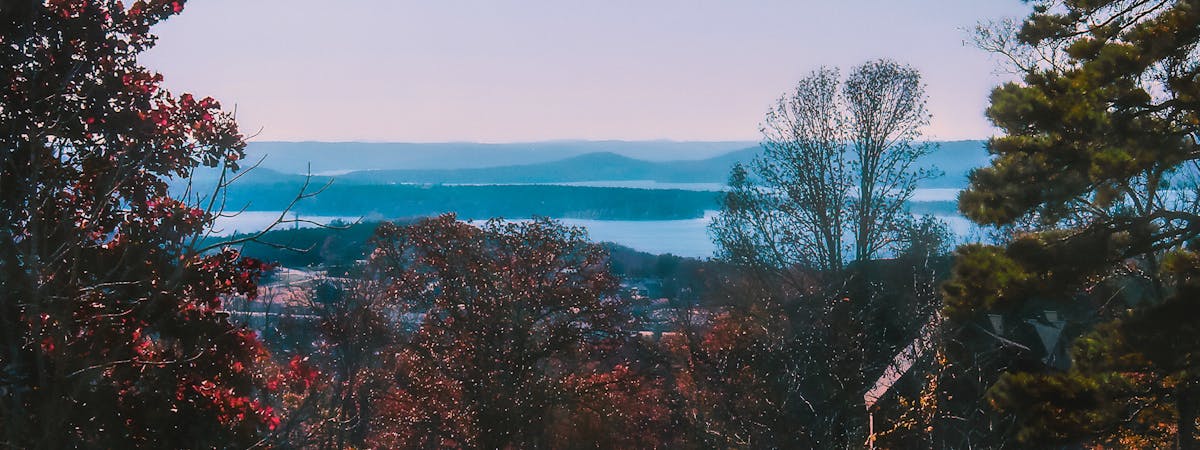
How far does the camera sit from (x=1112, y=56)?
801 centimetres

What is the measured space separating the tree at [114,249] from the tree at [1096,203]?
683cm

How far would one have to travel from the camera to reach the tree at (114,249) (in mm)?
5406

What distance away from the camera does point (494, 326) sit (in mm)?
17031

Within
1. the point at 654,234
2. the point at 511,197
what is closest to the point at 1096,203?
the point at 654,234

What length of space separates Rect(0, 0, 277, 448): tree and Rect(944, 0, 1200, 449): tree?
6835mm

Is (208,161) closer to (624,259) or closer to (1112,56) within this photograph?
(1112,56)

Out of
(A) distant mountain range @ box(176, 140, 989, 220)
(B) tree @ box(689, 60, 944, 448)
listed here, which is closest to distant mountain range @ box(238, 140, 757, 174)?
(A) distant mountain range @ box(176, 140, 989, 220)

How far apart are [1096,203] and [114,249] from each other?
872cm

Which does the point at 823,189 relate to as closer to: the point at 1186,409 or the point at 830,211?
the point at 830,211

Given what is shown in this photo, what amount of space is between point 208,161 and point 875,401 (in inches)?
454

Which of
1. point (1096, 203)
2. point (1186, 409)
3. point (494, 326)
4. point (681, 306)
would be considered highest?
point (1096, 203)

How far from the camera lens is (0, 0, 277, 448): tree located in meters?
5.41

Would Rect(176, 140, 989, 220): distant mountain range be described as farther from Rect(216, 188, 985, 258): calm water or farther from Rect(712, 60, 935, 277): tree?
Rect(712, 60, 935, 277): tree

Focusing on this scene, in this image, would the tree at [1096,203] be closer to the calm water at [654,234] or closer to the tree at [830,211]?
the tree at [830,211]
